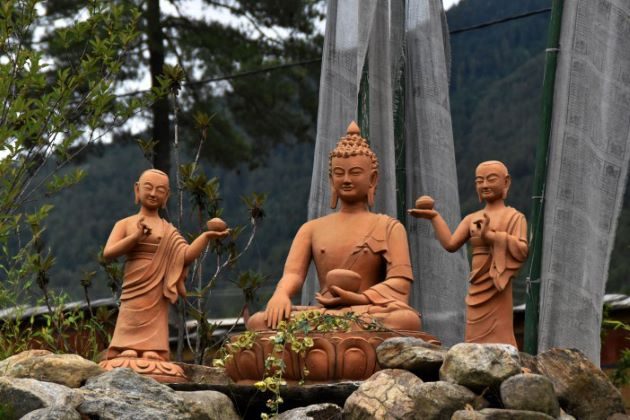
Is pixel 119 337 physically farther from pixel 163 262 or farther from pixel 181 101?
pixel 181 101

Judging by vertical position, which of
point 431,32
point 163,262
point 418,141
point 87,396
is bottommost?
point 87,396

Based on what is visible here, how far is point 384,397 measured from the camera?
228 inches

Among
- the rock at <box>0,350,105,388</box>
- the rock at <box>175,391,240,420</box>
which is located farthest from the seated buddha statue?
the rock at <box>0,350,105,388</box>

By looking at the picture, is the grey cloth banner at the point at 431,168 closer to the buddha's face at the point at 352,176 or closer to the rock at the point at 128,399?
the buddha's face at the point at 352,176

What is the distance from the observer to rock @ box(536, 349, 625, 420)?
604cm

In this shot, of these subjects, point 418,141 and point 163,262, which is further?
point 418,141

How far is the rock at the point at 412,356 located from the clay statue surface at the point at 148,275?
1.25 metres

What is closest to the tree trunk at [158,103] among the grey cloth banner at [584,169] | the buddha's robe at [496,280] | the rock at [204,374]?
the rock at [204,374]

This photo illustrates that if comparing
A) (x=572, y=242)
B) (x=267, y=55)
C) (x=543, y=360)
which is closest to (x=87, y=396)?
(x=543, y=360)

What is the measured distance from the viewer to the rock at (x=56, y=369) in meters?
6.12

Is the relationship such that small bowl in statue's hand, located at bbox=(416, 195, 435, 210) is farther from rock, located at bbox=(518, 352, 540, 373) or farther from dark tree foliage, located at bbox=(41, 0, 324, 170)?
dark tree foliage, located at bbox=(41, 0, 324, 170)

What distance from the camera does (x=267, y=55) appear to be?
1304cm

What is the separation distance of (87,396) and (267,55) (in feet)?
25.0

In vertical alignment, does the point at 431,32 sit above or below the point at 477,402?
above
